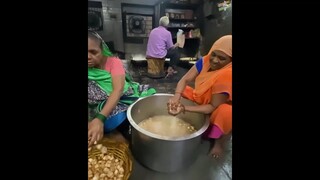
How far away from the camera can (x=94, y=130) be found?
1.67 feet

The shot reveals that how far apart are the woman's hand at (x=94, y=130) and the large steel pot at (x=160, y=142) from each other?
0.06 m

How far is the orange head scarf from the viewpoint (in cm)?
55

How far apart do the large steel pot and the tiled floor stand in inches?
0.5

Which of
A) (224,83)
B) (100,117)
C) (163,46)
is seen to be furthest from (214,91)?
(100,117)

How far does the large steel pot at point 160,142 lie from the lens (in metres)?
0.53

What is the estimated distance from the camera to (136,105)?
0.55m

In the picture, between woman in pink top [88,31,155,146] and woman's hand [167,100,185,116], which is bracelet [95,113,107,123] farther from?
woman's hand [167,100,185,116]

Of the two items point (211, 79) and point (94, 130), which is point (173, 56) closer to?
point (211, 79)

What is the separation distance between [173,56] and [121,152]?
0.81 feet

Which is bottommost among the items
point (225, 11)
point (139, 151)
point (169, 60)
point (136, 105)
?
point (139, 151)

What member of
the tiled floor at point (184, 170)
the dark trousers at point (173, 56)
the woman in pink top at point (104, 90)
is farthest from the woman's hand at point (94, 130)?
the dark trousers at point (173, 56)
